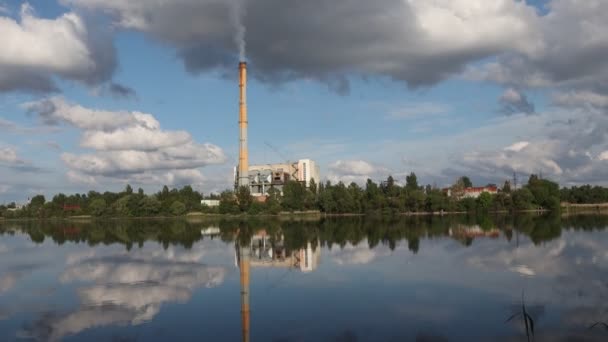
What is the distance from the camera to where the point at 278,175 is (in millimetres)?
126375

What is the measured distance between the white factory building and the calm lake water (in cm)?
9457

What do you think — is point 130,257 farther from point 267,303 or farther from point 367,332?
point 367,332

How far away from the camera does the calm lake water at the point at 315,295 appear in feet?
41.4

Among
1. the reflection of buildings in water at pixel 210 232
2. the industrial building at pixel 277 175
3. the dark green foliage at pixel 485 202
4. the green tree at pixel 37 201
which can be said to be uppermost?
the industrial building at pixel 277 175

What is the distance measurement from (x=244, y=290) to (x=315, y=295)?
293 centimetres

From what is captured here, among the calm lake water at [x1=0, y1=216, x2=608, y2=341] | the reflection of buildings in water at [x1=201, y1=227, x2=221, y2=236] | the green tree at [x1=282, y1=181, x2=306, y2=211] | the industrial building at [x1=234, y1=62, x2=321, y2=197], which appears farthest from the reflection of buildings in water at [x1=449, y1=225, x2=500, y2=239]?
the industrial building at [x1=234, y1=62, x2=321, y2=197]

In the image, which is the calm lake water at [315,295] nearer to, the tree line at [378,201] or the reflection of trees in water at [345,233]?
the reflection of trees in water at [345,233]

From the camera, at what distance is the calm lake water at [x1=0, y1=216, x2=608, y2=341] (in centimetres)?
1263

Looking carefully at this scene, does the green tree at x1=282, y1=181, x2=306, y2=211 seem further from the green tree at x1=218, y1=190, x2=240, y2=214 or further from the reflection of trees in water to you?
the reflection of trees in water

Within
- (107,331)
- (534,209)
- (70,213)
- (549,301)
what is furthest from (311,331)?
(70,213)

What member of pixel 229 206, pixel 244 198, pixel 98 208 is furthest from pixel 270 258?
pixel 98 208

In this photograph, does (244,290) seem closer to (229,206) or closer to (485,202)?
(229,206)

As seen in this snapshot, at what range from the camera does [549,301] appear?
15109 mm

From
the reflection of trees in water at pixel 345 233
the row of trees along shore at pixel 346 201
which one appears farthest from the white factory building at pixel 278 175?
the reflection of trees in water at pixel 345 233
